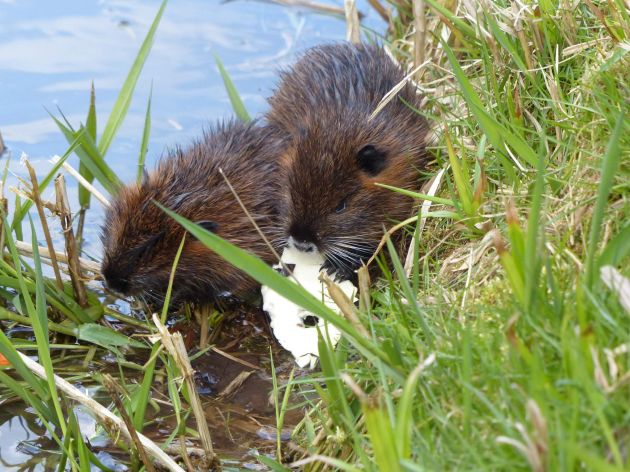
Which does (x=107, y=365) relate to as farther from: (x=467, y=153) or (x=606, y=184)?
(x=606, y=184)

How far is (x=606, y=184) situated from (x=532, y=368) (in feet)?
1.70

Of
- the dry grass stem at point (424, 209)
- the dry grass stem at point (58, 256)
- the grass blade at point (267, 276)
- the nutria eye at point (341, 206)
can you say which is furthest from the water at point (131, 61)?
the grass blade at point (267, 276)

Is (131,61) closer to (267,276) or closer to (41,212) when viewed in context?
(41,212)

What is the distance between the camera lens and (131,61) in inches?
236

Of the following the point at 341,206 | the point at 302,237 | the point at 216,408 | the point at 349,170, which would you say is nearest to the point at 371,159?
the point at 349,170

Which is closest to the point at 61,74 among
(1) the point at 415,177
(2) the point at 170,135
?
(2) the point at 170,135

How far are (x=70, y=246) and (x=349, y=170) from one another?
1.16 metres

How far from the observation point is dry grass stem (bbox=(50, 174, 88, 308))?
367cm

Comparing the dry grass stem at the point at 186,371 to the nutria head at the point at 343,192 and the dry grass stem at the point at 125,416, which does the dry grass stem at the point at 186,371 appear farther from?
the nutria head at the point at 343,192

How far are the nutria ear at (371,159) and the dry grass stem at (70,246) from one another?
1185mm

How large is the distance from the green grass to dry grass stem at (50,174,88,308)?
0.05m

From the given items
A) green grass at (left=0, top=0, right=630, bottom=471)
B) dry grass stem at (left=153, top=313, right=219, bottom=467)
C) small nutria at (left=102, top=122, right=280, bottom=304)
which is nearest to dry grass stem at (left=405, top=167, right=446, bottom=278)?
green grass at (left=0, top=0, right=630, bottom=471)

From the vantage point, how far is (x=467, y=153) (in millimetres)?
3662

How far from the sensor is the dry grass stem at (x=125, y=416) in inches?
106
